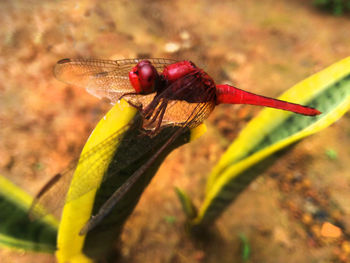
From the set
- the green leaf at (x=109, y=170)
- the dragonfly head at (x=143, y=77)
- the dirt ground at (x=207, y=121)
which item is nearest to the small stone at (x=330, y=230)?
the dirt ground at (x=207, y=121)

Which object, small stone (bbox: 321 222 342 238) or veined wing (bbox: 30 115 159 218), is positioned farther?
small stone (bbox: 321 222 342 238)

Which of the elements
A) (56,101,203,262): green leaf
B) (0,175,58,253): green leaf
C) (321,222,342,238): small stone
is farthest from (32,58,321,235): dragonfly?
(321,222,342,238): small stone

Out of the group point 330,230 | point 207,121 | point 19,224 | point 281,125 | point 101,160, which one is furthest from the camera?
point 207,121

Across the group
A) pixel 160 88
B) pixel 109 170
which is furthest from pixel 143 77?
pixel 109 170

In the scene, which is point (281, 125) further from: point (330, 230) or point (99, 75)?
point (330, 230)

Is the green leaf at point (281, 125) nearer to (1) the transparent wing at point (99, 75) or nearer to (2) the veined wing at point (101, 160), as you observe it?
(2) the veined wing at point (101, 160)

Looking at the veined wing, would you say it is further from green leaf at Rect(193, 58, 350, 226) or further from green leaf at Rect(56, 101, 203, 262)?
green leaf at Rect(193, 58, 350, 226)

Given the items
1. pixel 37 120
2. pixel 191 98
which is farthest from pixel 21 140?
pixel 191 98
